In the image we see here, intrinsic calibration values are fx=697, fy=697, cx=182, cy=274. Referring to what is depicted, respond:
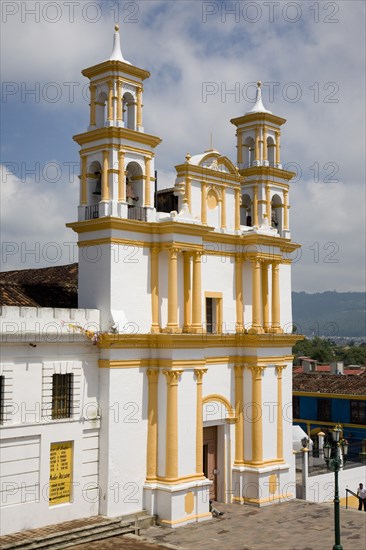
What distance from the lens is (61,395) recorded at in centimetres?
2203

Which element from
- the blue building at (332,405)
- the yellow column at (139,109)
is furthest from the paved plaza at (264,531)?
the blue building at (332,405)

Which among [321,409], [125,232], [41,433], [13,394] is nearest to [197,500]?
[41,433]

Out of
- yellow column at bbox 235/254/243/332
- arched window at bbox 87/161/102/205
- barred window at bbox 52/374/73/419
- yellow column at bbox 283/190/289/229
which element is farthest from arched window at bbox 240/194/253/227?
barred window at bbox 52/374/73/419

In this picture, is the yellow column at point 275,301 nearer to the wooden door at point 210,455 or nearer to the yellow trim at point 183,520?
the wooden door at point 210,455

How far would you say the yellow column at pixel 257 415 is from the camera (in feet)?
86.3

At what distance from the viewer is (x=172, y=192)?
85.3ft

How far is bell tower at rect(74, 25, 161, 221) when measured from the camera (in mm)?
23375

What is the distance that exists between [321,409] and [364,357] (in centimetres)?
6731

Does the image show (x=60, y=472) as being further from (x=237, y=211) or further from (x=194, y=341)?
(x=237, y=211)

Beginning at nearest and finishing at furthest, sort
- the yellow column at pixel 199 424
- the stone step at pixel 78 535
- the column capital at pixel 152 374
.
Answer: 1. the stone step at pixel 78 535
2. the column capital at pixel 152 374
3. the yellow column at pixel 199 424

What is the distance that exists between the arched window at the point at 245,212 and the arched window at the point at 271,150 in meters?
1.84

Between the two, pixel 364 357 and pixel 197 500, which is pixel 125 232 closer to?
pixel 197 500

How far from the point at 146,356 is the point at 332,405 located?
23946mm

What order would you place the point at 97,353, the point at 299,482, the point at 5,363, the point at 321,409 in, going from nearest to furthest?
the point at 5,363, the point at 97,353, the point at 299,482, the point at 321,409
